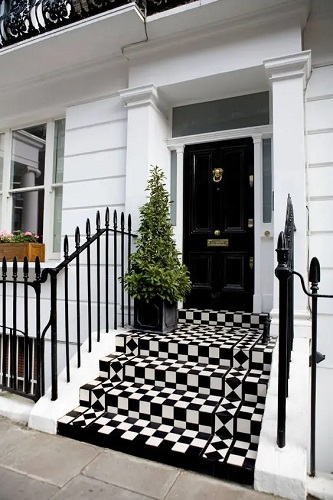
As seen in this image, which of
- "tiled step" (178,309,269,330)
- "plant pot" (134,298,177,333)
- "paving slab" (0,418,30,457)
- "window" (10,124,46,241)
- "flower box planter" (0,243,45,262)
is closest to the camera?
"paving slab" (0,418,30,457)

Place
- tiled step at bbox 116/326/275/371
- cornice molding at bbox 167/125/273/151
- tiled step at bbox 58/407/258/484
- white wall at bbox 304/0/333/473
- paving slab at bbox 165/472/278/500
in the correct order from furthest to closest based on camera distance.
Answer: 1. cornice molding at bbox 167/125/273/151
2. white wall at bbox 304/0/333/473
3. tiled step at bbox 116/326/275/371
4. tiled step at bbox 58/407/258/484
5. paving slab at bbox 165/472/278/500

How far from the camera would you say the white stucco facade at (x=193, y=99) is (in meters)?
3.21

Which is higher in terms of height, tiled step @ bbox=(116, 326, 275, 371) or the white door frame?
the white door frame

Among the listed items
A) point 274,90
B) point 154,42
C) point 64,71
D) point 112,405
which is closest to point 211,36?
point 154,42

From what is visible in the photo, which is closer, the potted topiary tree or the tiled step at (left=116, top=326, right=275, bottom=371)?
the tiled step at (left=116, top=326, right=275, bottom=371)

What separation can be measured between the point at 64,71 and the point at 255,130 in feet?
8.54

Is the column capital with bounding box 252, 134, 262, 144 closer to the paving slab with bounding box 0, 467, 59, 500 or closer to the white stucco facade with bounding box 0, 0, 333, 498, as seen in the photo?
the white stucco facade with bounding box 0, 0, 333, 498

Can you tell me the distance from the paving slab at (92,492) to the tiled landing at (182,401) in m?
0.28

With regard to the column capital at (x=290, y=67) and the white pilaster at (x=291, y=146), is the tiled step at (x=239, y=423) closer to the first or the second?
the white pilaster at (x=291, y=146)

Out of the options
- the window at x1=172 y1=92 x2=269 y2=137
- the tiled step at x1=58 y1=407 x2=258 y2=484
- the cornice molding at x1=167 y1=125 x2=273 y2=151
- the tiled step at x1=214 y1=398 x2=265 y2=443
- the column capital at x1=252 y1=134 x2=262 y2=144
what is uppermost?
the window at x1=172 y1=92 x2=269 y2=137

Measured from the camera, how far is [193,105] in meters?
4.21

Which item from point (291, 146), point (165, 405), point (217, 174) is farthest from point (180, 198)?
point (165, 405)

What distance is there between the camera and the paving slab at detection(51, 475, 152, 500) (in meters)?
1.70

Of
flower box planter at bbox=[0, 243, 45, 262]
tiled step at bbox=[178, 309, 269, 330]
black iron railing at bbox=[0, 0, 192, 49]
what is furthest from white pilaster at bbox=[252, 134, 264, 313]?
flower box planter at bbox=[0, 243, 45, 262]
